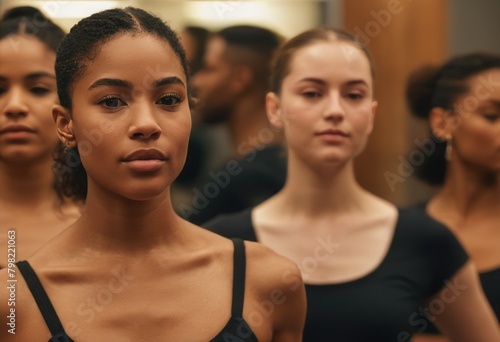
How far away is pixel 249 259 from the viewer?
1.91 meters

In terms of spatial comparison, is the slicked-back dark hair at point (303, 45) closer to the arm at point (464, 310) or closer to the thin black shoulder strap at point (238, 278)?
the arm at point (464, 310)

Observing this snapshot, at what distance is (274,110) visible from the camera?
8.50ft

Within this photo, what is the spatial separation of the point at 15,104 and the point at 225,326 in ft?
2.61

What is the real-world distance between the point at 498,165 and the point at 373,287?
0.83 metres

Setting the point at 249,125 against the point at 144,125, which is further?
the point at 249,125

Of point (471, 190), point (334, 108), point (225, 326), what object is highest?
point (334, 108)

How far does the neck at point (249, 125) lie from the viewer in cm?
325

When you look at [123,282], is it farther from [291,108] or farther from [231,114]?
[231,114]

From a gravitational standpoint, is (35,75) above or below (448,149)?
above

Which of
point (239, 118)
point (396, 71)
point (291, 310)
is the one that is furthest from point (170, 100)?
point (396, 71)

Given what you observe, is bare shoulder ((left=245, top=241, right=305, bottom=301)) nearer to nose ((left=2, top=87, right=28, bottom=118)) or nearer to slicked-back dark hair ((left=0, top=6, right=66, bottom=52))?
nose ((left=2, top=87, right=28, bottom=118))

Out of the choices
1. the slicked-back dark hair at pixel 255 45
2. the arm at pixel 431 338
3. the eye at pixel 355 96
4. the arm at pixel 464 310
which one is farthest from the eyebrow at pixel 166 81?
the slicked-back dark hair at pixel 255 45

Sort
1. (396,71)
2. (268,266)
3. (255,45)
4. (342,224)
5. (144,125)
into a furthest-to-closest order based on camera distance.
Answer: (396,71) → (255,45) → (342,224) → (268,266) → (144,125)

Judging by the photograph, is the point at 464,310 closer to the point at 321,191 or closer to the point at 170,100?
the point at 321,191
